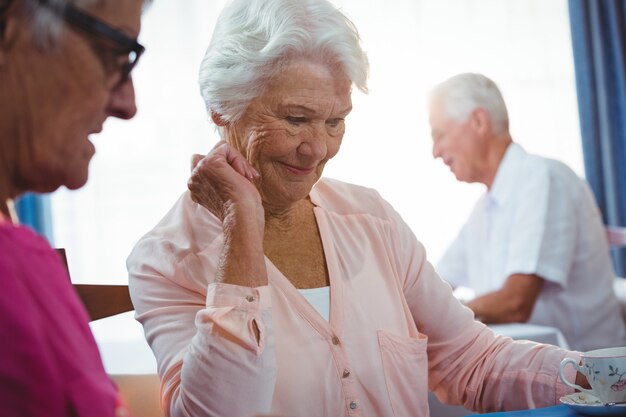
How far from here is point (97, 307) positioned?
61.1 inches

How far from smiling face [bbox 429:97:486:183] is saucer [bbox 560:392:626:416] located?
1985mm

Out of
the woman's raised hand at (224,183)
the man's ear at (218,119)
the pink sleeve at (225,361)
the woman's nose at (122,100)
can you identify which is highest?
the woman's nose at (122,100)

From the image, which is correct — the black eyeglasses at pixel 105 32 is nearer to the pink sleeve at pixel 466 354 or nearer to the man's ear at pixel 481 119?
the pink sleeve at pixel 466 354

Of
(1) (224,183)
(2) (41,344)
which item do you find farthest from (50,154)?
(1) (224,183)

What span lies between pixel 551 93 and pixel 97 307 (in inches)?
144

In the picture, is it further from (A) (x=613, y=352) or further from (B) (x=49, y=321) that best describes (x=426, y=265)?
(B) (x=49, y=321)

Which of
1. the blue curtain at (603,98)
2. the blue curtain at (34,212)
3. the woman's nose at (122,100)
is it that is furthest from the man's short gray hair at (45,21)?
the blue curtain at (603,98)

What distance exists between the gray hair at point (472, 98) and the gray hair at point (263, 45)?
1.62 meters

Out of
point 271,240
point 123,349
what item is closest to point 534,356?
point 271,240

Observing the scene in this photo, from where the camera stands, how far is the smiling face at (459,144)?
3.14 m

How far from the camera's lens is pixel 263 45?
1523mm

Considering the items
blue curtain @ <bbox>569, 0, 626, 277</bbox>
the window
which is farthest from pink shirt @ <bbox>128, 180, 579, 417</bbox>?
blue curtain @ <bbox>569, 0, 626, 277</bbox>

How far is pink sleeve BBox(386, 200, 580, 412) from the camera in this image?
1.49m

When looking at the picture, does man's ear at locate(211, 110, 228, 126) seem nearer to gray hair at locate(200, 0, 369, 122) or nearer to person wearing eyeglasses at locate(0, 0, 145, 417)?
gray hair at locate(200, 0, 369, 122)
